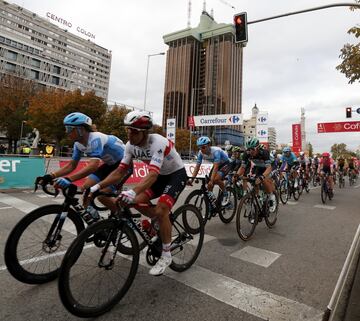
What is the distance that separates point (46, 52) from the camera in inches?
3728

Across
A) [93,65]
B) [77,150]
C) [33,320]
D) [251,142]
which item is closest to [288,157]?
[251,142]

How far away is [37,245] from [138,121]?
188cm

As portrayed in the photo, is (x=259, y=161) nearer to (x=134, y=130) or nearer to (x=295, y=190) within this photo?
(x=134, y=130)

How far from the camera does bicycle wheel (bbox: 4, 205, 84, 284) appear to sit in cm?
309

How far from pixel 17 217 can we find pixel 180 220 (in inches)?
173

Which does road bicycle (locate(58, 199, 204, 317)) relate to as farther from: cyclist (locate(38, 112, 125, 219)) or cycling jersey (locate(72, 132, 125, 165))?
cycling jersey (locate(72, 132, 125, 165))

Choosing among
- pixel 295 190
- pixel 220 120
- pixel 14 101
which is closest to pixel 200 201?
pixel 295 190

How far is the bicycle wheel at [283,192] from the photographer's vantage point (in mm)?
9961

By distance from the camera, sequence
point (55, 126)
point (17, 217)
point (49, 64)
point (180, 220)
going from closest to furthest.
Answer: point (180, 220) → point (17, 217) → point (55, 126) → point (49, 64)

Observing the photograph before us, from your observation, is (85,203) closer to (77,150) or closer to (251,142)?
(77,150)

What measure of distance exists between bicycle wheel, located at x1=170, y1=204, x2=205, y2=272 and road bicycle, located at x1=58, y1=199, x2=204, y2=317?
1.29 ft

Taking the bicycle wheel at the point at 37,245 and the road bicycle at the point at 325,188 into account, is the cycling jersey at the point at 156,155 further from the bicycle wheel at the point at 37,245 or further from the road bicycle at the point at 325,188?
the road bicycle at the point at 325,188

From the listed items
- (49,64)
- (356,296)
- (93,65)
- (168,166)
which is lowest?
(356,296)

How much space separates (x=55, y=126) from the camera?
36.2 metres
